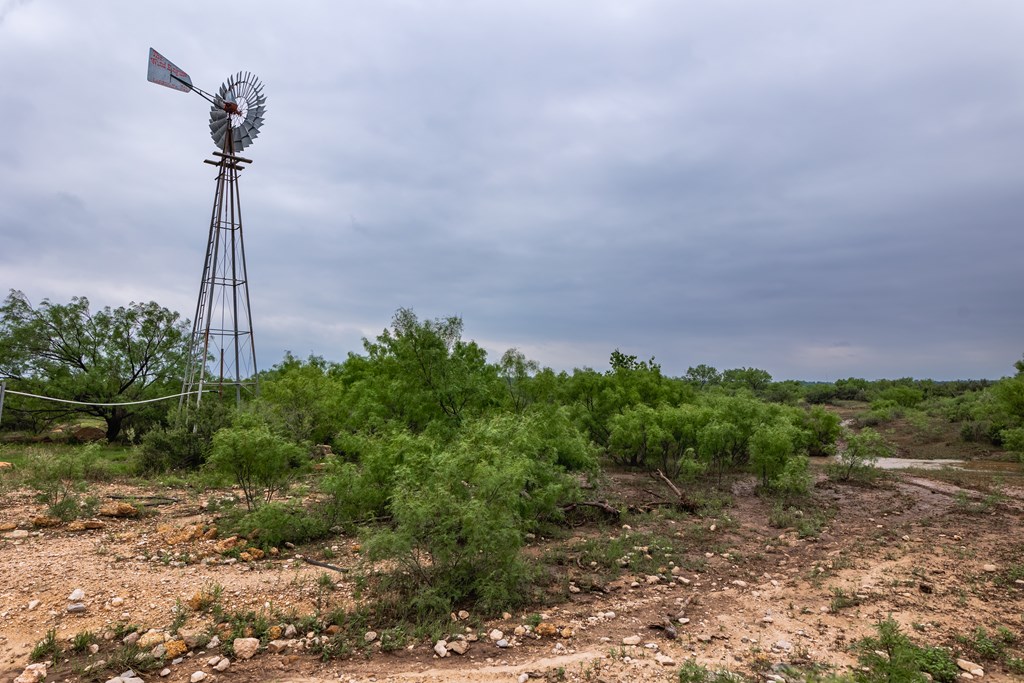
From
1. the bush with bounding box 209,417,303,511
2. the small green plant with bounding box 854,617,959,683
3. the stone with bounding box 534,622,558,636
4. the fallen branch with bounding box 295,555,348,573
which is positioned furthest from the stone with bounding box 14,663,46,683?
the small green plant with bounding box 854,617,959,683

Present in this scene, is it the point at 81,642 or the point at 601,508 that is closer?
the point at 81,642

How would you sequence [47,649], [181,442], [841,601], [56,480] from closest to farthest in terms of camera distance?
1. [47,649]
2. [841,601]
3. [56,480]
4. [181,442]

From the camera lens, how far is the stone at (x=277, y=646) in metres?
5.33

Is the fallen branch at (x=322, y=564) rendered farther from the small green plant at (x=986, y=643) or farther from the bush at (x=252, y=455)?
the small green plant at (x=986, y=643)

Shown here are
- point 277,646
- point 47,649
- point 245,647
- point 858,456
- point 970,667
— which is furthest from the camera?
point 858,456

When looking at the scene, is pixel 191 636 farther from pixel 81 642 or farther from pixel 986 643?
pixel 986 643

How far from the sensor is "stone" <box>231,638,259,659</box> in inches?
205

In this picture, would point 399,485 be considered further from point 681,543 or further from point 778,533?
point 778,533

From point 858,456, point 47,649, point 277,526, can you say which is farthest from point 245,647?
point 858,456

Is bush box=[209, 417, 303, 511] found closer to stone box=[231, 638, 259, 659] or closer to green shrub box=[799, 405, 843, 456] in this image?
stone box=[231, 638, 259, 659]

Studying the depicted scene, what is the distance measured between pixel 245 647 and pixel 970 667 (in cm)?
668

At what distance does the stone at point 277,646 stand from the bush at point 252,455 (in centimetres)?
396

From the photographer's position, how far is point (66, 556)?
7.29m

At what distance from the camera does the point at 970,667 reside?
5023 mm
